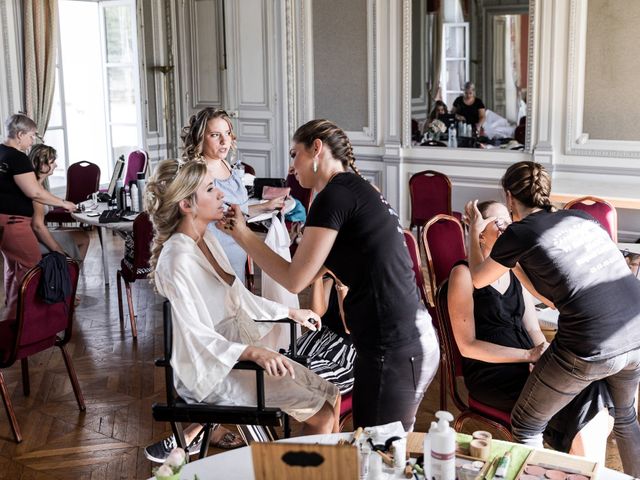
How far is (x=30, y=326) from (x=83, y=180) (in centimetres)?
382

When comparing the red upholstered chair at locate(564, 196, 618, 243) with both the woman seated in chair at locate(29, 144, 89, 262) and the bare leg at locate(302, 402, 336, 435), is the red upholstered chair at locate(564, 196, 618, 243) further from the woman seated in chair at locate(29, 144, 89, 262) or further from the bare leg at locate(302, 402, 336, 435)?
the woman seated in chair at locate(29, 144, 89, 262)

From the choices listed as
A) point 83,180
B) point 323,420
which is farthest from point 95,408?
point 83,180

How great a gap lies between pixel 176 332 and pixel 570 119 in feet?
16.5

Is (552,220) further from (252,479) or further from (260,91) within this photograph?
(260,91)

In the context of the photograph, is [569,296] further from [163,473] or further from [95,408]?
[95,408]

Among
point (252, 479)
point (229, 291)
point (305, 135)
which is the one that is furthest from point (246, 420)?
point (305, 135)

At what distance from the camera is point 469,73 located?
7617 mm

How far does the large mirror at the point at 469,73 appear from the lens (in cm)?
723

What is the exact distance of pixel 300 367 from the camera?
292 cm

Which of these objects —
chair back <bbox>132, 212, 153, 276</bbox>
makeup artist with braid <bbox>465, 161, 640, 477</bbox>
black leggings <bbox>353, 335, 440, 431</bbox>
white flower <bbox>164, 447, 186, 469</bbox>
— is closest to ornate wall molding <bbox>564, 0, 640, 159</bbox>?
chair back <bbox>132, 212, 153, 276</bbox>

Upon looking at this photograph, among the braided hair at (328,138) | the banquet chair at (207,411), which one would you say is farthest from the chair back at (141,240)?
the braided hair at (328,138)

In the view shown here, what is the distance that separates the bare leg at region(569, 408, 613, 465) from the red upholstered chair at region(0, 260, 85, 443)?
7.87 ft

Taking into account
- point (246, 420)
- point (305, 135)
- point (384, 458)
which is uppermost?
point (305, 135)

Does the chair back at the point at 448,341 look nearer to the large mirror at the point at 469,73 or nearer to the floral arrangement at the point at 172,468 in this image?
the floral arrangement at the point at 172,468
